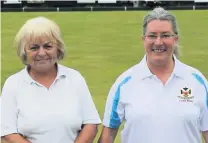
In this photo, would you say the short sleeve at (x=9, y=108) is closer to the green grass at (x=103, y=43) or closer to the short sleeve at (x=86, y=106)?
the short sleeve at (x=86, y=106)

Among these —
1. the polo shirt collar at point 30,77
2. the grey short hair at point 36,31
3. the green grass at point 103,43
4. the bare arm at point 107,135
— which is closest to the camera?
the grey short hair at point 36,31

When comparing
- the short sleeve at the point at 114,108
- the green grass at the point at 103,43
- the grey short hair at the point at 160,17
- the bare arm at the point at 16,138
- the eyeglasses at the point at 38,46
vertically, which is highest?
the grey short hair at the point at 160,17

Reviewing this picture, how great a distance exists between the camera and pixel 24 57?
3.11 metres

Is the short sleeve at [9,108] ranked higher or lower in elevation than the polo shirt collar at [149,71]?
lower

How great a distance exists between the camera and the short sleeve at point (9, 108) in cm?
310

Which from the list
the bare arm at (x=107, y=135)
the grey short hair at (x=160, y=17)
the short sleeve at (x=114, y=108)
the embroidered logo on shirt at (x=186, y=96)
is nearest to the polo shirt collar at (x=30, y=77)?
the short sleeve at (x=114, y=108)

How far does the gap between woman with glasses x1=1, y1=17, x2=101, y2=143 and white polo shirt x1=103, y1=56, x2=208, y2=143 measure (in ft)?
0.65

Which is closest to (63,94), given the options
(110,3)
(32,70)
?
(32,70)

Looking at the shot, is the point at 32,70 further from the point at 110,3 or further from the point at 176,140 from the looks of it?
the point at 110,3

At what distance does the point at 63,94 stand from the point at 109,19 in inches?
628

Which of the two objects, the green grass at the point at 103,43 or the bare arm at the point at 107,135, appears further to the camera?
the green grass at the point at 103,43

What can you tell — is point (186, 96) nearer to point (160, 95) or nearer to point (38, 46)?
point (160, 95)

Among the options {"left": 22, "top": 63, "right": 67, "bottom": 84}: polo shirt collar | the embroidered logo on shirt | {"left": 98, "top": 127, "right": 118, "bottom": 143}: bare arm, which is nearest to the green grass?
{"left": 98, "top": 127, "right": 118, "bottom": 143}: bare arm

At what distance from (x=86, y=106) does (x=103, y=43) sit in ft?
38.8
